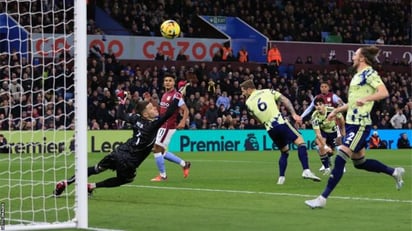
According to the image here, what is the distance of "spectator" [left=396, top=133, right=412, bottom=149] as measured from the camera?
4097cm

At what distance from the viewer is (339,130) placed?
75.4 feet

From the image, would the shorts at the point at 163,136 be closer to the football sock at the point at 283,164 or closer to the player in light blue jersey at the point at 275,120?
the player in light blue jersey at the point at 275,120

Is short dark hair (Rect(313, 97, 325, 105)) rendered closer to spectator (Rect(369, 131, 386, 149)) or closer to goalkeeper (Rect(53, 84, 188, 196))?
goalkeeper (Rect(53, 84, 188, 196))

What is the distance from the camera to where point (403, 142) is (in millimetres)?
41156

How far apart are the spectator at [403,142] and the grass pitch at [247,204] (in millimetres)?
19686

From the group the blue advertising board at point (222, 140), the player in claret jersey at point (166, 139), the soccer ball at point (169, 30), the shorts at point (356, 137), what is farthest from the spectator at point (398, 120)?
the shorts at point (356, 137)

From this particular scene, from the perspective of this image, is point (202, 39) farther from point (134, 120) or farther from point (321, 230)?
point (321, 230)

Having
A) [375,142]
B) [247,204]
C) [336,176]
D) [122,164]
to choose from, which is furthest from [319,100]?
[375,142]

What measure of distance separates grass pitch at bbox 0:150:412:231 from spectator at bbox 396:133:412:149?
19.7m

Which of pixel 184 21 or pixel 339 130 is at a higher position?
pixel 184 21

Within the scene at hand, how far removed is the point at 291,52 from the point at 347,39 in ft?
14.5

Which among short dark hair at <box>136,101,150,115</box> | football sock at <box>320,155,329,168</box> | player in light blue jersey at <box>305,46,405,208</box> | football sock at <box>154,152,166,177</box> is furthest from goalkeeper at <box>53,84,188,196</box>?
football sock at <box>320,155,329,168</box>

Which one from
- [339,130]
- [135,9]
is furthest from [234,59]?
[339,130]

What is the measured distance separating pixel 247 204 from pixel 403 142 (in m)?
28.3
